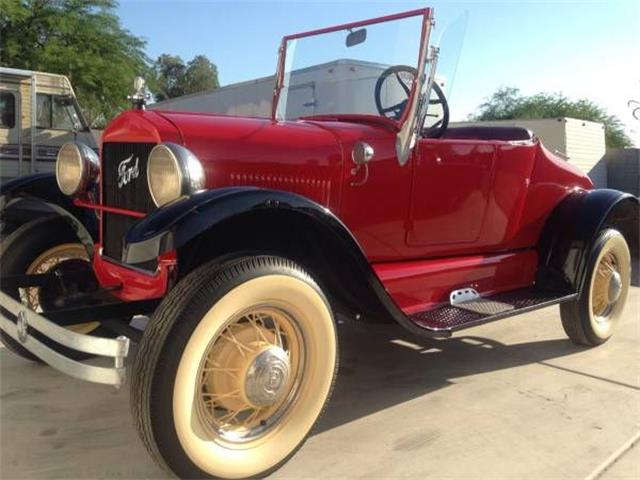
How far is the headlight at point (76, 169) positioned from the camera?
3.21 meters

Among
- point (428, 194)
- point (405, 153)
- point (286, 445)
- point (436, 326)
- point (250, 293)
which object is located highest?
point (405, 153)

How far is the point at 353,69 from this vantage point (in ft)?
11.9

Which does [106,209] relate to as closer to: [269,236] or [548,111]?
[269,236]

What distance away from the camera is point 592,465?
2555 millimetres

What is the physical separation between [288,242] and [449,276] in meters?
1.14

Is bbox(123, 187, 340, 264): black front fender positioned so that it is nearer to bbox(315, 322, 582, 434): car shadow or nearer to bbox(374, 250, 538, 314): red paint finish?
bbox(374, 250, 538, 314): red paint finish

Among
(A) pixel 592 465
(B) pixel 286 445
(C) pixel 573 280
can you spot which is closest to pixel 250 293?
(B) pixel 286 445

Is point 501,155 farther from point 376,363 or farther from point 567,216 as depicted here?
point 376,363

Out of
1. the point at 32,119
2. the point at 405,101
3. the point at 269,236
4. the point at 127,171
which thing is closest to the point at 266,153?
the point at 269,236

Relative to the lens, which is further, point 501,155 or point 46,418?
point 501,155

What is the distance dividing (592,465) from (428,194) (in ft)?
5.17

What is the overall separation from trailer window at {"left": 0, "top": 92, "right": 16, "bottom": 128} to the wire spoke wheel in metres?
9.88

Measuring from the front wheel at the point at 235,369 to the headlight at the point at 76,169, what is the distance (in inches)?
51.9

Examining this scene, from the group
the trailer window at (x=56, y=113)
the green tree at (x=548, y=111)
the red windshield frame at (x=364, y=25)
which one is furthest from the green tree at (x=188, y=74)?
the red windshield frame at (x=364, y=25)
